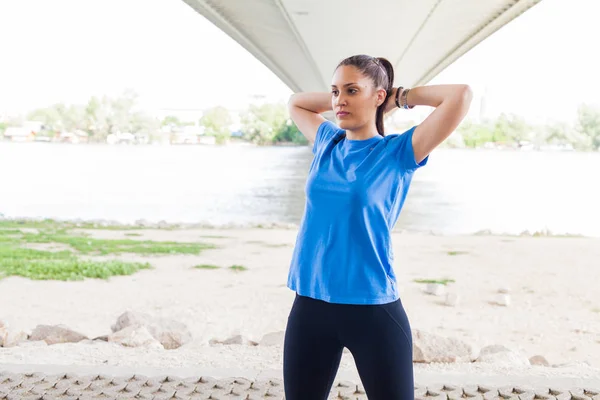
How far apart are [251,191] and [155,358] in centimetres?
2178

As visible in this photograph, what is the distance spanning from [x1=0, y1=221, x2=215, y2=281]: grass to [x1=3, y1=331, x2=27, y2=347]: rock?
3314mm

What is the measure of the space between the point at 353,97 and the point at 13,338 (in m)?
3.51

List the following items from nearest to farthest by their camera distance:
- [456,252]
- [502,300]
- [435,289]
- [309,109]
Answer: [309,109] → [502,300] → [435,289] → [456,252]

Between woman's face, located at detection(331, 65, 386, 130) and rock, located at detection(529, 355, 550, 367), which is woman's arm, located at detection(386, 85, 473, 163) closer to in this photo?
woman's face, located at detection(331, 65, 386, 130)

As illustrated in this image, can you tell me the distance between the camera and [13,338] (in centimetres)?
476

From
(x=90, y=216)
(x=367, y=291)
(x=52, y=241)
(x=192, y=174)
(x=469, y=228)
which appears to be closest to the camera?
(x=367, y=291)

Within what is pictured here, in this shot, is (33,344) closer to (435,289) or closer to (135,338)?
(135,338)

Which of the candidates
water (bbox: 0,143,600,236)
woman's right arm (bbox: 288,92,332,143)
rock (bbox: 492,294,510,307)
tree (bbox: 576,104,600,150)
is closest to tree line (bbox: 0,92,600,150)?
tree (bbox: 576,104,600,150)

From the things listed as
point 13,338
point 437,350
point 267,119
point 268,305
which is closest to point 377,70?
point 437,350

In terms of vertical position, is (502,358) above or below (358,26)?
below

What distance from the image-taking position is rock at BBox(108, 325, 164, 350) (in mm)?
4660

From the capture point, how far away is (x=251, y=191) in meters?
25.9

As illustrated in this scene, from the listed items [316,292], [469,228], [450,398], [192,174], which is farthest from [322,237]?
[192,174]

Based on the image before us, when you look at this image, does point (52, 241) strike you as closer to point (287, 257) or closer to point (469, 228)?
point (287, 257)
